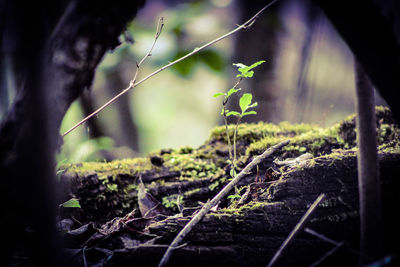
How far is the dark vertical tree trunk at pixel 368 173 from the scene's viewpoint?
115 centimetres

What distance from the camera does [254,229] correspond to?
4.79ft

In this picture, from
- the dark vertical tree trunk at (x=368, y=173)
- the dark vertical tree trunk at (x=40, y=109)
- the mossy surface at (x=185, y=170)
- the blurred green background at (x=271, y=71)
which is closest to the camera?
the dark vertical tree trunk at (x=40, y=109)

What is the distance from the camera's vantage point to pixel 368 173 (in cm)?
118

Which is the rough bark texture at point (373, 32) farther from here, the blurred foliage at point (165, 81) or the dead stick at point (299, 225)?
the blurred foliage at point (165, 81)

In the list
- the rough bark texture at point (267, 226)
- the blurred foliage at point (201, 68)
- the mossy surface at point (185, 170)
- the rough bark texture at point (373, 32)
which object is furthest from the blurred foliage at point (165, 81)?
the rough bark texture at point (373, 32)

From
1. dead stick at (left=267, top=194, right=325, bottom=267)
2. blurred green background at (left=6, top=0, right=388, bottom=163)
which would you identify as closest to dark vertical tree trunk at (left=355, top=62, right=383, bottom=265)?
dead stick at (left=267, top=194, right=325, bottom=267)

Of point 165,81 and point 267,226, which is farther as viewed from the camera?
point 165,81

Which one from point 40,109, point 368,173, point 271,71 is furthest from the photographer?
point 271,71

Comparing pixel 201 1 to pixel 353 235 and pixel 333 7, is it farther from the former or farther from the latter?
pixel 353 235

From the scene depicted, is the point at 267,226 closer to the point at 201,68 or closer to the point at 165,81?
the point at 201,68

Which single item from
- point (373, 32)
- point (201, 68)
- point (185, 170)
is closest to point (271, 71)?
point (201, 68)

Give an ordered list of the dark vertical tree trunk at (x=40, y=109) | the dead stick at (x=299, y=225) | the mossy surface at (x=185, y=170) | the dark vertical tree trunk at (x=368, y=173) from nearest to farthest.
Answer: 1. the dark vertical tree trunk at (x=40, y=109)
2. the dark vertical tree trunk at (x=368, y=173)
3. the dead stick at (x=299, y=225)
4. the mossy surface at (x=185, y=170)

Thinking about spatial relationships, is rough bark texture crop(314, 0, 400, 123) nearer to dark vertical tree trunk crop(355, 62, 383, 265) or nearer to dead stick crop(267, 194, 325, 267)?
dark vertical tree trunk crop(355, 62, 383, 265)

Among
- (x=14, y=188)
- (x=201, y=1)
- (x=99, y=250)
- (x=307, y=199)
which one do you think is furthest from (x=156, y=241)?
(x=201, y=1)
